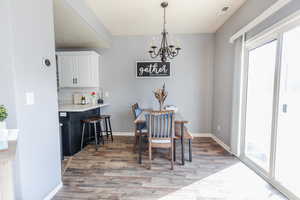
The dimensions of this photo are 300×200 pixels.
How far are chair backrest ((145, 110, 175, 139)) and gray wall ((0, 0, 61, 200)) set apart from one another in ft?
4.18

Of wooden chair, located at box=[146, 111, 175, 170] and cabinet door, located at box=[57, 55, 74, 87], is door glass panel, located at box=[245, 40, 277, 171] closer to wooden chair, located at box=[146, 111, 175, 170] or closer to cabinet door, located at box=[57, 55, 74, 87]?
wooden chair, located at box=[146, 111, 175, 170]

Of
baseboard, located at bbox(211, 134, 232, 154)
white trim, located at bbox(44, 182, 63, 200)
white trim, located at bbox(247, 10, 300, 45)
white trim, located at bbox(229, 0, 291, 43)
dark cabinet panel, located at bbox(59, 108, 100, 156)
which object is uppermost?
white trim, located at bbox(229, 0, 291, 43)

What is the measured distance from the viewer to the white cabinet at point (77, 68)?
3502 mm

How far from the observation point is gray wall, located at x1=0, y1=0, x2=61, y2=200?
4.03 ft

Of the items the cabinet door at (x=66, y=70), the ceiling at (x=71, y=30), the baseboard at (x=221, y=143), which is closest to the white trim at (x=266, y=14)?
the baseboard at (x=221, y=143)

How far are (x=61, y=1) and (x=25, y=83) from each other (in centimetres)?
123

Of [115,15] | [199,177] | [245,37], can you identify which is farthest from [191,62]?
[199,177]

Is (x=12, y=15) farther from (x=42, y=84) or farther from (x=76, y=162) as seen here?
(x=76, y=162)

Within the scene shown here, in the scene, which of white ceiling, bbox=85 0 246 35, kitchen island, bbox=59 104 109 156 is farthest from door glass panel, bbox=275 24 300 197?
kitchen island, bbox=59 104 109 156

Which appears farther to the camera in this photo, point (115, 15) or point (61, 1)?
point (115, 15)

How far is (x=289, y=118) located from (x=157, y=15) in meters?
2.71

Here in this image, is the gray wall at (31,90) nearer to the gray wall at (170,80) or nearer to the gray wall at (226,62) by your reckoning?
the gray wall at (170,80)

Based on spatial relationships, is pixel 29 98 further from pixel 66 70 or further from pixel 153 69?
pixel 153 69

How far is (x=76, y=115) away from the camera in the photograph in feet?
9.34
